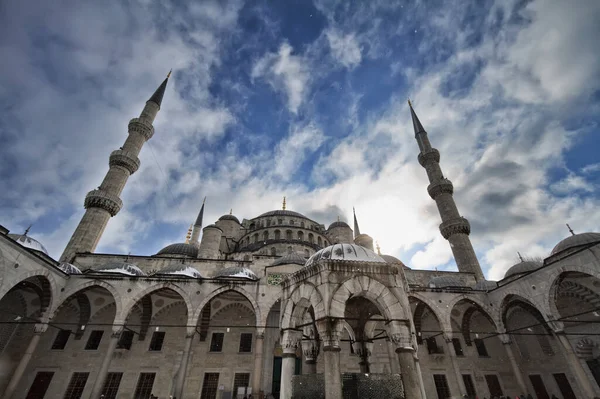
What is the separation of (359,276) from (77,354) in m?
19.2

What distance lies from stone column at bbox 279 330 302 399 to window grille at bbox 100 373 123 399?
50.7 feet

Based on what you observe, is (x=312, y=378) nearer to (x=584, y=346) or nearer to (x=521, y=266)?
(x=584, y=346)

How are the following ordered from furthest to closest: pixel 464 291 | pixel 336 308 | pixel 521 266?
pixel 521 266 → pixel 464 291 → pixel 336 308

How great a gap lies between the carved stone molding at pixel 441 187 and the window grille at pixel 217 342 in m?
23.4

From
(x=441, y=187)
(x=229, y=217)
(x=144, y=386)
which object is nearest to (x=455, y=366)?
(x=441, y=187)

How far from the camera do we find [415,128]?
111 feet

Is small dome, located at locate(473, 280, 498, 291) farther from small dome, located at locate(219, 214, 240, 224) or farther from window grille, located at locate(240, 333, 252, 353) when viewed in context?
small dome, located at locate(219, 214, 240, 224)

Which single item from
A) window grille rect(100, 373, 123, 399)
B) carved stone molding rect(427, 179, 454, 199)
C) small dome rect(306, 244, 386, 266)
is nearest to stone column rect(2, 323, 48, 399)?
window grille rect(100, 373, 123, 399)

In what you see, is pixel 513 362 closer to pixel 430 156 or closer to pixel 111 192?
pixel 430 156

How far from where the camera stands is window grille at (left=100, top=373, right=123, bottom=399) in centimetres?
Answer: 1566

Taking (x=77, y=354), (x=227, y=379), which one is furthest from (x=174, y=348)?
(x=77, y=354)

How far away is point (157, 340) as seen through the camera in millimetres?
17594

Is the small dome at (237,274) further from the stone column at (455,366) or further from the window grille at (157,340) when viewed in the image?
the stone column at (455,366)

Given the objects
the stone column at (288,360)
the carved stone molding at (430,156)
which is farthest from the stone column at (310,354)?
the carved stone molding at (430,156)
